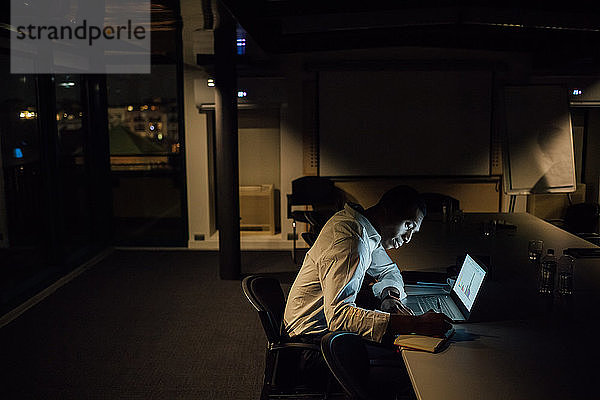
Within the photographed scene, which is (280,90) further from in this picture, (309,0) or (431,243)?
(431,243)

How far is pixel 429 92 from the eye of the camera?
270 inches

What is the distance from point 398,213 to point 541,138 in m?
3.94

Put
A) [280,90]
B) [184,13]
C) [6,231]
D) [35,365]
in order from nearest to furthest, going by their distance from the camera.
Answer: [35,365], [184,13], [6,231], [280,90]

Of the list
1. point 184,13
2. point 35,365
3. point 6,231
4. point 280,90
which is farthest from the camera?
point 280,90

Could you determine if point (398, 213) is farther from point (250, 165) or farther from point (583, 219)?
point (250, 165)

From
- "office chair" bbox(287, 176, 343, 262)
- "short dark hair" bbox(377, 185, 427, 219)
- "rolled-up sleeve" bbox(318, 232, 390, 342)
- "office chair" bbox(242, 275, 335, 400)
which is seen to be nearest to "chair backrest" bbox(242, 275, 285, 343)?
"office chair" bbox(242, 275, 335, 400)

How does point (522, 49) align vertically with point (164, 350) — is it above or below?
above

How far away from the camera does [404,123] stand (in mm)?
6930

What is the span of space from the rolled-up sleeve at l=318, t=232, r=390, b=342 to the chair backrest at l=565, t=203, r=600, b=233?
4357 millimetres

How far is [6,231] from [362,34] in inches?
184

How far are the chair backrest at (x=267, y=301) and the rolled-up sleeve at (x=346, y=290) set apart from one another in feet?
1.08

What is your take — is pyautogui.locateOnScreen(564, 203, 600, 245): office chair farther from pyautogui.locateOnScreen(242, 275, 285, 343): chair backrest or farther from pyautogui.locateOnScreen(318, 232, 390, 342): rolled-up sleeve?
pyautogui.locateOnScreen(318, 232, 390, 342): rolled-up sleeve

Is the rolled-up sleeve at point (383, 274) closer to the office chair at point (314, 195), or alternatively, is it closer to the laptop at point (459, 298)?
the laptop at point (459, 298)

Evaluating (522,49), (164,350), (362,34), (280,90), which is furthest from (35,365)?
(522,49)
